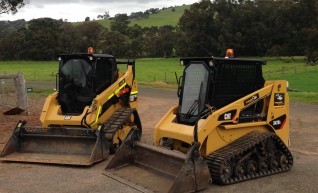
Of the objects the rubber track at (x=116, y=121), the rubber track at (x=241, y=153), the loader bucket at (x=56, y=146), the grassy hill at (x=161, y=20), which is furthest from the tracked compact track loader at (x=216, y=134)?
the grassy hill at (x=161, y=20)

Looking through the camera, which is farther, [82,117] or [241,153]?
[82,117]

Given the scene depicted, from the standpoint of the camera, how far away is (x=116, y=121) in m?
11.1

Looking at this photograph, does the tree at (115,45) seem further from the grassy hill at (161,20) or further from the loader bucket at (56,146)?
the loader bucket at (56,146)

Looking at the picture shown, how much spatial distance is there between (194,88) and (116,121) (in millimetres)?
2985

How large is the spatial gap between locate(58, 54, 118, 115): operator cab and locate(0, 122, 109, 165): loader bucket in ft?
3.77

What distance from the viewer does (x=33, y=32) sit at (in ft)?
281

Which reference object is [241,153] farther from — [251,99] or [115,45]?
[115,45]

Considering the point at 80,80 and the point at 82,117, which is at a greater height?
the point at 80,80

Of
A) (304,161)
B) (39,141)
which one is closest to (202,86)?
(304,161)

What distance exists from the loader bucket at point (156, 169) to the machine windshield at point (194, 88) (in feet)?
3.43

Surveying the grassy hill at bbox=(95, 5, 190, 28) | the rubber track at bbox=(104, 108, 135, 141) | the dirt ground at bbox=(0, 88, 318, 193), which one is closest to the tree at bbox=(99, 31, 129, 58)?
the grassy hill at bbox=(95, 5, 190, 28)

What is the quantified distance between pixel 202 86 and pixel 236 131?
1.12 metres

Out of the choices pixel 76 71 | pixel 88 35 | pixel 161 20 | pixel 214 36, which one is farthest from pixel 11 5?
pixel 161 20

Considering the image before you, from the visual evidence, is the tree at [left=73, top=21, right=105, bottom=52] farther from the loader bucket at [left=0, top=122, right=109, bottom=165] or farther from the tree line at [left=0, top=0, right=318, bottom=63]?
the loader bucket at [left=0, top=122, right=109, bottom=165]
